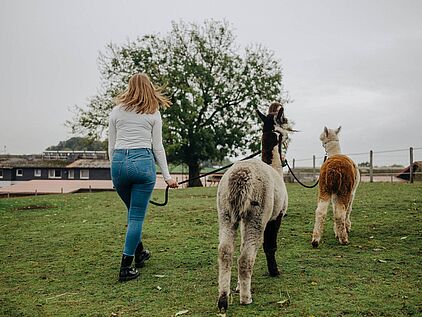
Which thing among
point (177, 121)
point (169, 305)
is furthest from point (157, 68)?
point (169, 305)

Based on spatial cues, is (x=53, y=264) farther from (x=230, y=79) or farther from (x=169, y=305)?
(x=230, y=79)

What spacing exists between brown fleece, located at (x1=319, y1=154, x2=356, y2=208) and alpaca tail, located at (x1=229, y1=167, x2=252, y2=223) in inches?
111

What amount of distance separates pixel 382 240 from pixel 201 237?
2.99 meters

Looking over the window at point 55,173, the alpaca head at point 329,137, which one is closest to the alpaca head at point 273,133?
the alpaca head at point 329,137

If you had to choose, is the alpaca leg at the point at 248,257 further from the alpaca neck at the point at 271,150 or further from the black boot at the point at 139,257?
the alpaca neck at the point at 271,150

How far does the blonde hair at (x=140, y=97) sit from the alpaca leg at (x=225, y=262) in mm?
1935

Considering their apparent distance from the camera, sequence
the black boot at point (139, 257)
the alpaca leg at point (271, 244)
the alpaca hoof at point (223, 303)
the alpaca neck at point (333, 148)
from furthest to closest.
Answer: the alpaca neck at point (333, 148)
the black boot at point (139, 257)
the alpaca leg at point (271, 244)
the alpaca hoof at point (223, 303)

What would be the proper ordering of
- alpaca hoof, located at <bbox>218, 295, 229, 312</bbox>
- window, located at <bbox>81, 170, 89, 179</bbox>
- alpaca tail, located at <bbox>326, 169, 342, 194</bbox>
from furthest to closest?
window, located at <bbox>81, 170, 89, 179</bbox> < alpaca tail, located at <bbox>326, 169, 342, 194</bbox> < alpaca hoof, located at <bbox>218, 295, 229, 312</bbox>

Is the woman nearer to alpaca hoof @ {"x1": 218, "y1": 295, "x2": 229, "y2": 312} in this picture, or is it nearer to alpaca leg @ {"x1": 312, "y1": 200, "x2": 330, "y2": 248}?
alpaca hoof @ {"x1": 218, "y1": 295, "x2": 229, "y2": 312}

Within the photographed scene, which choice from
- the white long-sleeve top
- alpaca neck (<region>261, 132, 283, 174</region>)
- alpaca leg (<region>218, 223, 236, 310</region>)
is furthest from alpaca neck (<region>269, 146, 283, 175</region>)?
alpaca leg (<region>218, 223, 236, 310</region>)

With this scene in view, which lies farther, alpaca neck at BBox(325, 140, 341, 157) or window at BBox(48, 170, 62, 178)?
window at BBox(48, 170, 62, 178)

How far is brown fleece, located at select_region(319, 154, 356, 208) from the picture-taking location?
6609 mm

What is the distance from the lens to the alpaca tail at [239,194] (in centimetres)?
407

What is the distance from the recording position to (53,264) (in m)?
6.15
